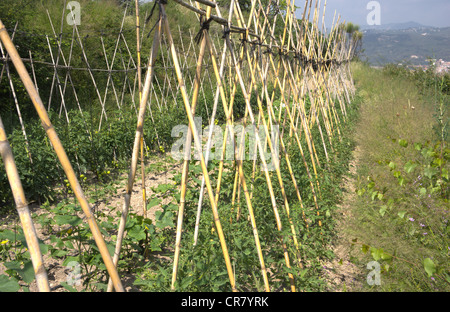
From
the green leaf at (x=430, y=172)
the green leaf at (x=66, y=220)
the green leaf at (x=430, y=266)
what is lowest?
the green leaf at (x=430, y=266)

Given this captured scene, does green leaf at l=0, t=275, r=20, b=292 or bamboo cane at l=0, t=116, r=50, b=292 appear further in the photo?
green leaf at l=0, t=275, r=20, b=292

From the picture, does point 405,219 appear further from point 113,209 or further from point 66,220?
point 66,220

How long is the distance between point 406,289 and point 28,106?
6.63m

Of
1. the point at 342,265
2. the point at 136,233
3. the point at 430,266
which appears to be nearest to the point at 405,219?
the point at 342,265

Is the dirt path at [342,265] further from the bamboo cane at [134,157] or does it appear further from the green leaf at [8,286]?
the green leaf at [8,286]

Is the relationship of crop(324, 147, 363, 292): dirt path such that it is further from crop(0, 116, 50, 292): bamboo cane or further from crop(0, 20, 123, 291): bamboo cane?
crop(0, 116, 50, 292): bamboo cane

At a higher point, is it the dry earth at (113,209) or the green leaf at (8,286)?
the green leaf at (8,286)

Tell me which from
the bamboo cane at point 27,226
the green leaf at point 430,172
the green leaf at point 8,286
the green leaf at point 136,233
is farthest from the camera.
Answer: the green leaf at point 430,172

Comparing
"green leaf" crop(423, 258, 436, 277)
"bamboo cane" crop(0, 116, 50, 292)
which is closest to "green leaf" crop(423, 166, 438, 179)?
"green leaf" crop(423, 258, 436, 277)

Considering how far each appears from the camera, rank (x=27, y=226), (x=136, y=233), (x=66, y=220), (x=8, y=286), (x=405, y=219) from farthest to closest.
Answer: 1. (x=405, y=219)
2. (x=136, y=233)
3. (x=66, y=220)
4. (x=8, y=286)
5. (x=27, y=226)

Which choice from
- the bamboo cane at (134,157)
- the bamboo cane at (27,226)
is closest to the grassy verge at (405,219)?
the bamboo cane at (134,157)

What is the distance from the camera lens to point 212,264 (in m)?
2.02

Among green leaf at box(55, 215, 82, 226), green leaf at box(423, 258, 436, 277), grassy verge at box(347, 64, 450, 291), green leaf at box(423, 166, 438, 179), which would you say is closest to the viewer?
green leaf at box(423, 258, 436, 277)
